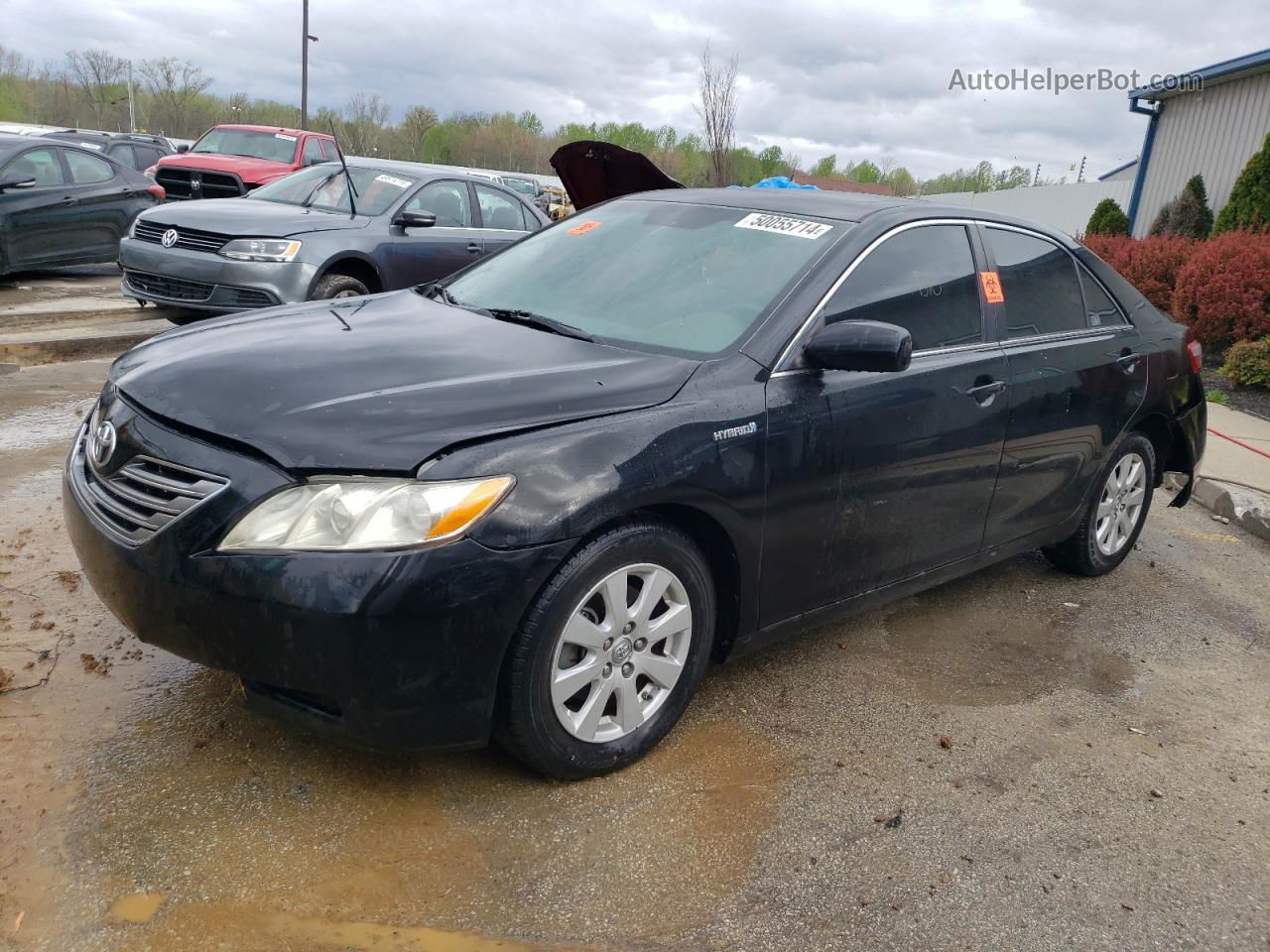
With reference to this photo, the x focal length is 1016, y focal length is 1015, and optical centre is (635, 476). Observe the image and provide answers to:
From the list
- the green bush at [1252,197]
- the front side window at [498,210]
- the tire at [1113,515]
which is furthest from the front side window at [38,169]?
the green bush at [1252,197]

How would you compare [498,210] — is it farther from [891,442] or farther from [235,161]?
[235,161]

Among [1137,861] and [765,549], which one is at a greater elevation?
[765,549]

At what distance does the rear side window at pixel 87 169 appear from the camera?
1101 cm

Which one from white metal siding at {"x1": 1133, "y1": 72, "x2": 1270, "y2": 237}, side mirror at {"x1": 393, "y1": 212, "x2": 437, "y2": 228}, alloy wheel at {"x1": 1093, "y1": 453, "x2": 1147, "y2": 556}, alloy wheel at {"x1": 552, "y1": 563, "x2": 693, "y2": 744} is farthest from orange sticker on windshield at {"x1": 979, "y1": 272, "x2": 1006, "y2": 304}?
white metal siding at {"x1": 1133, "y1": 72, "x2": 1270, "y2": 237}

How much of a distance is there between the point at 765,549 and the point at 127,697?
6.43 ft

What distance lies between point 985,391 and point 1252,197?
39.3 feet

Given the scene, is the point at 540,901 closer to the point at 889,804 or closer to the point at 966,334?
the point at 889,804

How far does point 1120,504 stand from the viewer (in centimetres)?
483

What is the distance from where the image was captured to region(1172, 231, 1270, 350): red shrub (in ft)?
32.7

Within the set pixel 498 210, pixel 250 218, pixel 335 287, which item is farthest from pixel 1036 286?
pixel 498 210

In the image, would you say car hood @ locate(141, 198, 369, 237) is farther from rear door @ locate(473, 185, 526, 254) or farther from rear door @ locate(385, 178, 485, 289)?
rear door @ locate(473, 185, 526, 254)

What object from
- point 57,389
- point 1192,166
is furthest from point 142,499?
point 1192,166

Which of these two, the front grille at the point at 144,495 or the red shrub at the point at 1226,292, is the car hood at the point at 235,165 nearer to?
the red shrub at the point at 1226,292

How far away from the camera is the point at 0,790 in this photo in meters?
2.57
